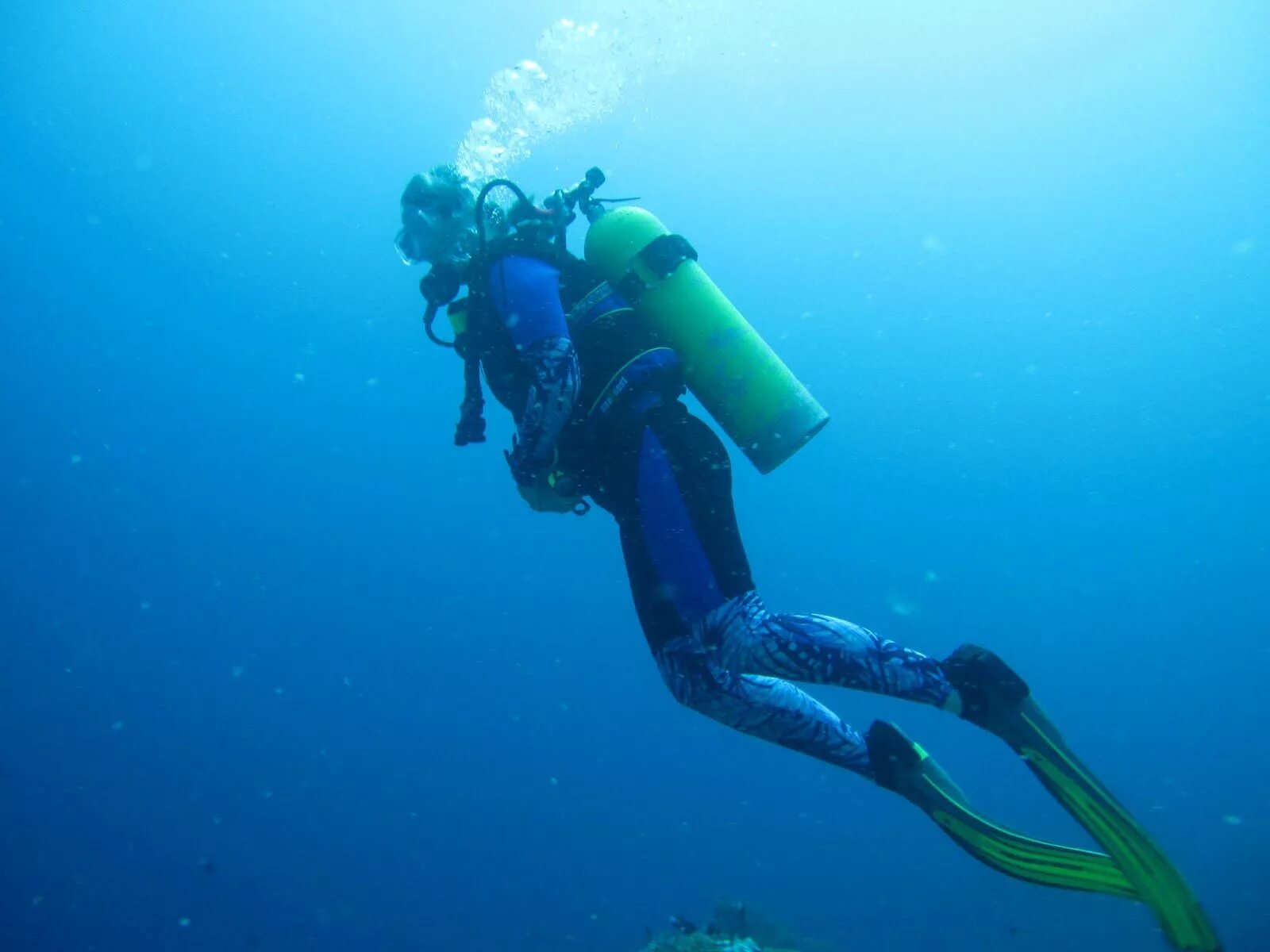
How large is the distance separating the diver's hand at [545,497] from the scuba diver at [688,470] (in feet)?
0.05

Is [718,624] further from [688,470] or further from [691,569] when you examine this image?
[688,470]

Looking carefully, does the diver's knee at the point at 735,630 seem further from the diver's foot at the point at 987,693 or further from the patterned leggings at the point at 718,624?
the diver's foot at the point at 987,693

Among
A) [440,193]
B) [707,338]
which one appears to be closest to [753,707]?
[707,338]

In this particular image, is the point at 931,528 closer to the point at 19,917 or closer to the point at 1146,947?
the point at 1146,947

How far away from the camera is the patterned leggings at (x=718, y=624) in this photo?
285cm

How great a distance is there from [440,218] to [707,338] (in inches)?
64.5

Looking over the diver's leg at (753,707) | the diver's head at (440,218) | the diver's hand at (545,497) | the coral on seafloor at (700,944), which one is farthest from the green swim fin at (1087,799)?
the coral on seafloor at (700,944)

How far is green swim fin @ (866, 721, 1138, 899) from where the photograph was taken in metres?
2.96

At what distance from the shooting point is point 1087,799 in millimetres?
2797

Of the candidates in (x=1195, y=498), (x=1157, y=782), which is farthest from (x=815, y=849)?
(x=1195, y=498)

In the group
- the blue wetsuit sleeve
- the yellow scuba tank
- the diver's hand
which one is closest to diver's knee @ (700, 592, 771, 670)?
the yellow scuba tank

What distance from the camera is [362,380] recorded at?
211 ft

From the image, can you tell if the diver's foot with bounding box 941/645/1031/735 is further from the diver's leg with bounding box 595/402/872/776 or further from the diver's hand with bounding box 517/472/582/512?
the diver's hand with bounding box 517/472/582/512

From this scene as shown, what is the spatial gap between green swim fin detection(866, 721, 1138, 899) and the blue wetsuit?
138 millimetres
